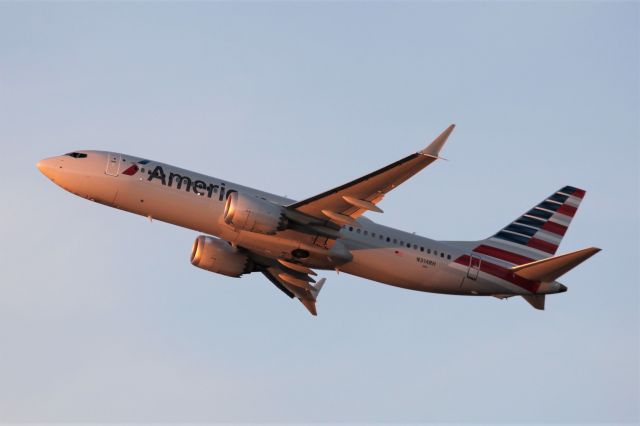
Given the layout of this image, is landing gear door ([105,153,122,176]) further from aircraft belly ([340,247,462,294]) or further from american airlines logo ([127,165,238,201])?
aircraft belly ([340,247,462,294])

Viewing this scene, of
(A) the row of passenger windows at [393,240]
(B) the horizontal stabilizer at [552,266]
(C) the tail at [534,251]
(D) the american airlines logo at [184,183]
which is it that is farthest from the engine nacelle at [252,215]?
(B) the horizontal stabilizer at [552,266]

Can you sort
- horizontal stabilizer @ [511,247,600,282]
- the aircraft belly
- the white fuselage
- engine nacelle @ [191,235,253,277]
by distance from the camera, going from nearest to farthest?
horizontal stabilizer @ [511,247,600,282], the white fuselage, the aircraft belly, engine nacelle @ [191,235,253,277]

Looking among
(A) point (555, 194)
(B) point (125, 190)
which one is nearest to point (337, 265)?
(B) point (125, 190)

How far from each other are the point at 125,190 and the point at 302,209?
29.8ft

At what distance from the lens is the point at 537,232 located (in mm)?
59688

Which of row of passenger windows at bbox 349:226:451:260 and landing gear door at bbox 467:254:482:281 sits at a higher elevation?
row of passenger windows at bbox 349:226:451:260

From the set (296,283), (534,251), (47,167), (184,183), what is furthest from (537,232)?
(47,167)

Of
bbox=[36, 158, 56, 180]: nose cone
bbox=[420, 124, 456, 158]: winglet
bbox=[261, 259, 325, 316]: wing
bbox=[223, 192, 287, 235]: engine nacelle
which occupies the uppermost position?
bbox=[420, 124, 456, 158]: winglet

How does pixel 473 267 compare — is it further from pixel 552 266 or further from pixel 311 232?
pixel 311 232

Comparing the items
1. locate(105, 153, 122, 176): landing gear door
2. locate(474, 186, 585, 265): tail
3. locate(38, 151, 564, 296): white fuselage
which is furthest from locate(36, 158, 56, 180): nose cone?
locate(474, 186, 585, 265): tail

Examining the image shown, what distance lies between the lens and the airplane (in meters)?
50.3

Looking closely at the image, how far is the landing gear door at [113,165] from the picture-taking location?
51719 mm

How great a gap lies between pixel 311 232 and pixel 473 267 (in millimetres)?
9857

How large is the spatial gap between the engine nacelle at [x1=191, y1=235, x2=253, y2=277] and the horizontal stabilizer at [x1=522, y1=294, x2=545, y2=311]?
16.2 m
